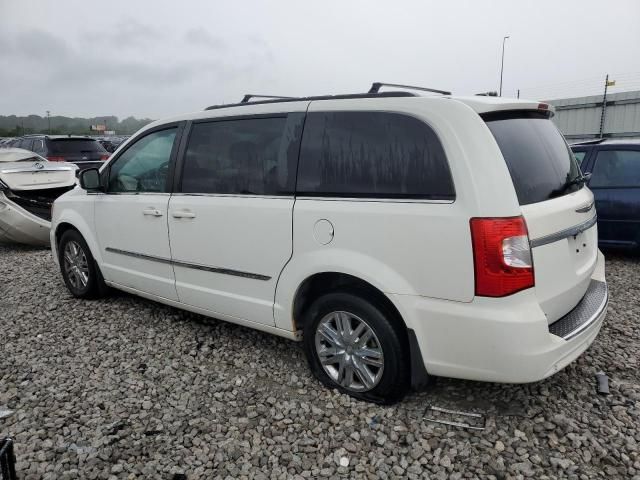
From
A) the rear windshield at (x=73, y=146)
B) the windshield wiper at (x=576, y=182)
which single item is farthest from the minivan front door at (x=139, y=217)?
the rear windshield at (x=73, y=146)

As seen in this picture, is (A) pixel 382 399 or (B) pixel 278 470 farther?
(A) pixel 382 399

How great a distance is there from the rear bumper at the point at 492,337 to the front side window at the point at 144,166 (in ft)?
7.34

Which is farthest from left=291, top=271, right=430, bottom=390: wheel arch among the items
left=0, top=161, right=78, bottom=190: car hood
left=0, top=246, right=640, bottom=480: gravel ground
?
left=0, top=161, right=78, bottom=190: car hood

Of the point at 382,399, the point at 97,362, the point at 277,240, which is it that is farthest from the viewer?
the point at 97,362

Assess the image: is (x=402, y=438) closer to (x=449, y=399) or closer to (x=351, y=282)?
(x=449, y=399)

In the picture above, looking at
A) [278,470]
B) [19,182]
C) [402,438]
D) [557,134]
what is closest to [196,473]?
[278,470]

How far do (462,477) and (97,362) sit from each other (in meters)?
2.64

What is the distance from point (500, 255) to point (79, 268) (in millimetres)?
4134

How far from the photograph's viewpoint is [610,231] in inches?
234

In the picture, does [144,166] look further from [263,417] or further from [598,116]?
[598,116]

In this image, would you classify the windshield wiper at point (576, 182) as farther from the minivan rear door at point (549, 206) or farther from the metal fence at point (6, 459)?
the metal fence at point (6, 459)

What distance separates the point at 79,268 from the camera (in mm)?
4914

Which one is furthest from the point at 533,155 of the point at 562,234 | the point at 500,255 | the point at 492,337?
the point at 492,337

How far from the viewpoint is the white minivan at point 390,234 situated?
239 cm
